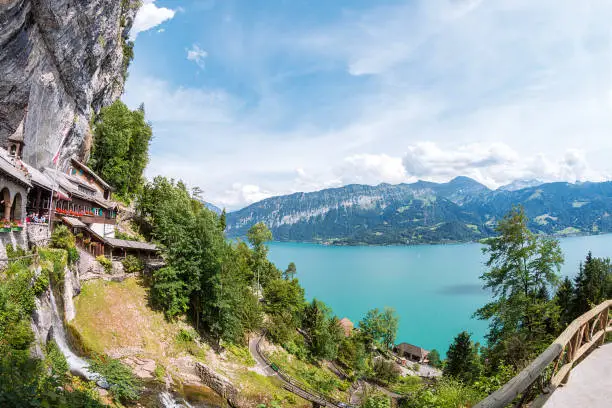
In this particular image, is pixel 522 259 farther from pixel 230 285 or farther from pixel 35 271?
pixel 35 271

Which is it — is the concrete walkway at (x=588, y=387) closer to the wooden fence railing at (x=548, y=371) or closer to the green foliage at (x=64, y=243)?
the wooden fence railing at (x=548, y=371)

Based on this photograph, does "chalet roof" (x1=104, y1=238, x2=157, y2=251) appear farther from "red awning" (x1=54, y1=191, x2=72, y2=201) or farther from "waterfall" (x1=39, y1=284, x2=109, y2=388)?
"waterfall" (x1=39, y1=284, x2=109, y2=388)

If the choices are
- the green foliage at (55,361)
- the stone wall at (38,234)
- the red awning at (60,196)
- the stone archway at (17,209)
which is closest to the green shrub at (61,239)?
the stone wall at (38,234)

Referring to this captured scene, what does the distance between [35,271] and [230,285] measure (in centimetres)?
1596

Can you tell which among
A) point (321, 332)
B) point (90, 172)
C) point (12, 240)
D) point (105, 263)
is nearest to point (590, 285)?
point (321, 332)

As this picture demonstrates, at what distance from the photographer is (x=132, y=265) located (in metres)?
29.7

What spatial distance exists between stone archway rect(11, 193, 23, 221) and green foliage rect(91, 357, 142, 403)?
9.42 meters

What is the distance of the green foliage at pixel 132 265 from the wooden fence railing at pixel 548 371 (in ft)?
101

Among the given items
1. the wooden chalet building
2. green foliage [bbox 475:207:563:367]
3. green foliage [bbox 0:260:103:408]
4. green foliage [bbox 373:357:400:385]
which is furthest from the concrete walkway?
the wooden chalet building

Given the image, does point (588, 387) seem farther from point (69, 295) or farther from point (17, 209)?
point (17, 209)

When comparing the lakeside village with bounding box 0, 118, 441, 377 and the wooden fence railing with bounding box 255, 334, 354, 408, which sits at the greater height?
the lakeside village with bounding box 0, 118, 441, 377

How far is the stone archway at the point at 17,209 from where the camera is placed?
751 inches

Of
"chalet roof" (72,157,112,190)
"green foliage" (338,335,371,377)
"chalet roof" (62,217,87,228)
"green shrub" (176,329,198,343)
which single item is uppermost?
"chalet roof" (72,157,112,190)

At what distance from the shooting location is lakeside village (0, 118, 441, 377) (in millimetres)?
18438
